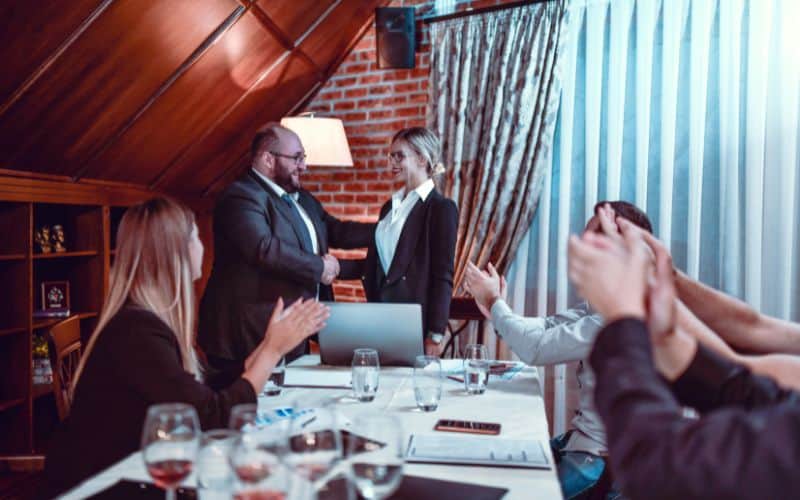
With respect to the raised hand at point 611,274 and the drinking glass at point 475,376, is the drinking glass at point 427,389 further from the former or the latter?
the raised hand at point 611,274

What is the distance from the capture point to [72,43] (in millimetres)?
2734

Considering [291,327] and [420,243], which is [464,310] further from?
[291,327]

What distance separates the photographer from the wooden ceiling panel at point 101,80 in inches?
111

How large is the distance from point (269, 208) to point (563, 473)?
61.7 inches

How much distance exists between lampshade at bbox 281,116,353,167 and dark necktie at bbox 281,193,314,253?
70 cm

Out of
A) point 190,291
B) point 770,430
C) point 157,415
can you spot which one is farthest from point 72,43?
point 770,430

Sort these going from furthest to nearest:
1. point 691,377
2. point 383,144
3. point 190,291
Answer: point 383,144
point 190,291
point 691,377

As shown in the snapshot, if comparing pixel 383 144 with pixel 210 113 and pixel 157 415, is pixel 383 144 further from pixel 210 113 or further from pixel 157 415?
pixel 157 415

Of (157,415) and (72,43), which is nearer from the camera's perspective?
(157,415)

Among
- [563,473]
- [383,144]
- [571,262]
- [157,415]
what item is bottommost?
[563,473]

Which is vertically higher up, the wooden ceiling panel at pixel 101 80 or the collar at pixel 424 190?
the wooden ceiling panel at pixel 101 80

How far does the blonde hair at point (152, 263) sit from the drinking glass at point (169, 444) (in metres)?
0.57

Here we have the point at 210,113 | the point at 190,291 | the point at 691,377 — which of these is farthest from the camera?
the point at 210,113

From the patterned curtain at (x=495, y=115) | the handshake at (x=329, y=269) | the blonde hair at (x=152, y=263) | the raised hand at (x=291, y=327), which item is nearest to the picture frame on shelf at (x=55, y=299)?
the handshake at (x=329, y=269)
